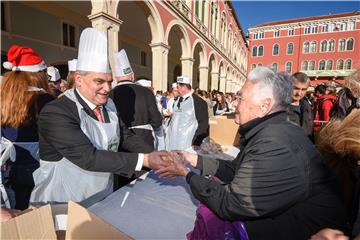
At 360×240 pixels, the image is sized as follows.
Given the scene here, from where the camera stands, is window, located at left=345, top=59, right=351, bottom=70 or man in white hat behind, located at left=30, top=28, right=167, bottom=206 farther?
window, located at left=345, top=59, right=351, bottom=70

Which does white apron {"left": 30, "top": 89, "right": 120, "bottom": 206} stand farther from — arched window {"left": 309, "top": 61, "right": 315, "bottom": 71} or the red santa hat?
arched window {"left": 309, "top": 61, "right": 315, "bottom": 71}

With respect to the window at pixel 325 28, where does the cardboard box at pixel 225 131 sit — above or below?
below

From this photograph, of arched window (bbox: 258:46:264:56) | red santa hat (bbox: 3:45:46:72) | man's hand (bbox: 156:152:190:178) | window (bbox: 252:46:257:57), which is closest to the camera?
man's hand (bbox: 156:152:190:178)

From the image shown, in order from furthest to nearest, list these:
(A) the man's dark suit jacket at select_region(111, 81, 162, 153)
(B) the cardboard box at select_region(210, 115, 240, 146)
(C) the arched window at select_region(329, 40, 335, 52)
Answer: (C) the arched window at select_region(329, 40, 335, 52), (B) the cardboard box at select_region(210, 115, 240, 146), (A) the man's dark suit jacket at select_region(111, 81, 162, 153)

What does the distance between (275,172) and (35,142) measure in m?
1.77

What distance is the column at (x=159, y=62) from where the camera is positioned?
10578mm

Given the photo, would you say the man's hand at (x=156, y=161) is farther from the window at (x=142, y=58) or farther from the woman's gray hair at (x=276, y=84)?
the window at (x=142, y=58)

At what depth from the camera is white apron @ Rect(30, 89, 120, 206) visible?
4.89 ft

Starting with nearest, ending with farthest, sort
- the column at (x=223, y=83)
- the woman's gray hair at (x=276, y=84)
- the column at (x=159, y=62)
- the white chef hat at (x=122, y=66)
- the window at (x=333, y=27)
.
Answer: the woman's gray hair at (x=276, y=84) < the white chef hat at (x=122, y=66) < the column at (x=159, y=62) < the column at (x=223, y=83) < the window at (x=333, y=27)

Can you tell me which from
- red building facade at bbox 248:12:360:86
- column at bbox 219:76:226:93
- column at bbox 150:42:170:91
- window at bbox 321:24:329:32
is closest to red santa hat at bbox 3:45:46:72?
column at bbox 150:42:170:91

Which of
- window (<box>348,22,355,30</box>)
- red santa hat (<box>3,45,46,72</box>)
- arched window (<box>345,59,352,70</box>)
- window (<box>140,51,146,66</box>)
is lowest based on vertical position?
red santa hat (<box>3,45,46,72</box>)

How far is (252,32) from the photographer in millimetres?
47438

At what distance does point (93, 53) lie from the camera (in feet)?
5.66

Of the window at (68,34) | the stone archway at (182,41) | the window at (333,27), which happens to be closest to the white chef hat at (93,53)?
the stone archway at (182,41)
